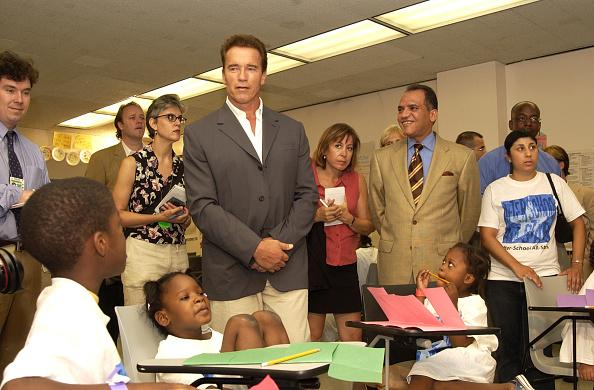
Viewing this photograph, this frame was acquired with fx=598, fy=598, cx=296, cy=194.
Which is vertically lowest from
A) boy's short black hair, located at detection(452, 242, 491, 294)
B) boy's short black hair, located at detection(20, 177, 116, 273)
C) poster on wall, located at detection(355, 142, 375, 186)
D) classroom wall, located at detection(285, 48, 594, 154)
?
boy's short black hair, located at detection(452, 242, 491, 294)

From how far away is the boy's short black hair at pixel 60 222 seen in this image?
130 centimetres

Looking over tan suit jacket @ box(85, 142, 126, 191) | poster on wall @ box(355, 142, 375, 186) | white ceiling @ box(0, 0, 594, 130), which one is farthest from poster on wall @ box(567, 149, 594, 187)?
tan suit jacket @ box(85, 142, 126, 191)

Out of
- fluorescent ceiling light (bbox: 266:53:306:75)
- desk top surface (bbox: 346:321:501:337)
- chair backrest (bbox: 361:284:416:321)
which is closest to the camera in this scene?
desk top surface (bbox: 346:321:501:337)

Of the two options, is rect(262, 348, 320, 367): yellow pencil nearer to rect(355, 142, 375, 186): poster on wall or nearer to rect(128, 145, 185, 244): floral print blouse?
rect(128, 145, 185, 244): floral print blouse

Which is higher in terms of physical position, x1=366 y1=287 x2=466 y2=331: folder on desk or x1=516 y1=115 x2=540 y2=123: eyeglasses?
x1=516 y1=115 x2=540 y2=123: eyeglasses

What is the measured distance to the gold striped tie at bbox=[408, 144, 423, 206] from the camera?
319 cm

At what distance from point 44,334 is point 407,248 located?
222 cm

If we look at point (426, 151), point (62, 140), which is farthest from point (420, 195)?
point (62, 140)

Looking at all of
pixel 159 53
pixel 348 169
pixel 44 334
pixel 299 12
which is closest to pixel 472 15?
pixel 299 12

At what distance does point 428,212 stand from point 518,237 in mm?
678

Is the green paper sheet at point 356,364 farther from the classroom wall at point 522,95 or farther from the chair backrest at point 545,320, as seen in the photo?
the classroom wall at point 522,95

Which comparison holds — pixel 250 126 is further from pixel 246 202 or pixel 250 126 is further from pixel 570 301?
pixel 570 301

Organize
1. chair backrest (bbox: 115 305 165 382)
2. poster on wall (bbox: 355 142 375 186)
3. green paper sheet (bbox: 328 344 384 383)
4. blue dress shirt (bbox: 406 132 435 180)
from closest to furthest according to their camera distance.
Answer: green paper sheet (bbox: 328 344 384 383)
chair backrest (bbox: 115 305 165 382)
blue dress shirt (bbox: 406 132 435 180)
poster on wall (bbox: 355 142 375 186)

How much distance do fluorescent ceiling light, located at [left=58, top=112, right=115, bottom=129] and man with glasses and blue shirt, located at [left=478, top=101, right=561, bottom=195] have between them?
24.1 ft
